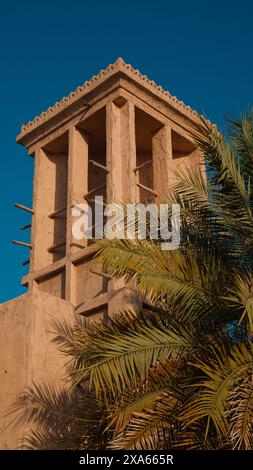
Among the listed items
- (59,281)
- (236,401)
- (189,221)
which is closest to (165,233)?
(189,221)

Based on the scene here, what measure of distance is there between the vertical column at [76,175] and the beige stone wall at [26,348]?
4.05 m

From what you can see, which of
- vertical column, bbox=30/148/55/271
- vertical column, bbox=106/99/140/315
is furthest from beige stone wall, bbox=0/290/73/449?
vertical column, bbox=30/148/55/271

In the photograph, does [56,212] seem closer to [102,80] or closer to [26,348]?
[102,80]

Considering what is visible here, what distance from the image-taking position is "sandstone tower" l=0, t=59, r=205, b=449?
14.3 meters

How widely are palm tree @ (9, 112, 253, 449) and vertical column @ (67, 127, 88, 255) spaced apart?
579 cm

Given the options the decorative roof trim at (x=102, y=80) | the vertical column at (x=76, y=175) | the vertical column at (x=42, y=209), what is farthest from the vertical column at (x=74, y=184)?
the vertical column at (x=42, y=209)

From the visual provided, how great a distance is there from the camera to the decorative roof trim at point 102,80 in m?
15.3

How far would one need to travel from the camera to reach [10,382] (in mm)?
10203

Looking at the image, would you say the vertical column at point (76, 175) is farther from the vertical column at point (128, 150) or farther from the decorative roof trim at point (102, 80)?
the vertical column at point (128, 150)

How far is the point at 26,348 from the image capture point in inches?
404

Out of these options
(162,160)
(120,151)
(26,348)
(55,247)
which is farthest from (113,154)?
(26,348)

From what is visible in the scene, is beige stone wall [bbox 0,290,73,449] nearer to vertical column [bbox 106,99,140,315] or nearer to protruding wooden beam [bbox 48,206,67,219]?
vertical column [bbox 106,99,140,315]
